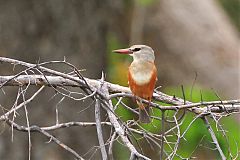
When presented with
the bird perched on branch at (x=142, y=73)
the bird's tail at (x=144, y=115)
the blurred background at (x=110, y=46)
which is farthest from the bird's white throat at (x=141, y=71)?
the blurred background at (x=110, y=46)

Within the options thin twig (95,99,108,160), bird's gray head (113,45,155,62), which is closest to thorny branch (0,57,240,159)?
thin twig (95,99,108,160)

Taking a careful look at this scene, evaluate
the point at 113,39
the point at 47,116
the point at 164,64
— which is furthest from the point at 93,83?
the point at 164,64

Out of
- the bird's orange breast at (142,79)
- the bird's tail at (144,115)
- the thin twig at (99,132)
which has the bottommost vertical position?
the thin twig at (99,132)

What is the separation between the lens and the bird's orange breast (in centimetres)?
266

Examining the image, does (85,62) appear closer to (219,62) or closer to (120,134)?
(120,134)

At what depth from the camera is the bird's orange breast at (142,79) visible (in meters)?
2.66

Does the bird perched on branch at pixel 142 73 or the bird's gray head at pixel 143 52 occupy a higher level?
the bird's gray head at pixel 143 52

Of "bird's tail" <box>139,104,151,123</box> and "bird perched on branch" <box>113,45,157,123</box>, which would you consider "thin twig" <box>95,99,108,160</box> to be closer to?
"bird perched on branch" <box>113,45,157,123</box>

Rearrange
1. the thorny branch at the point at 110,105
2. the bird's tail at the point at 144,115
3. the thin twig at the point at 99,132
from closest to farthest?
the thin twig at the point at 99,132, the thorny branch at the point at 110,105, the bird's tail at the point at 144,115

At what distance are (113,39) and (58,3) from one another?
224 centimetres

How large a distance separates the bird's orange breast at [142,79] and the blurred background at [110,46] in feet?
0.94

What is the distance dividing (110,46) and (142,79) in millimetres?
4171

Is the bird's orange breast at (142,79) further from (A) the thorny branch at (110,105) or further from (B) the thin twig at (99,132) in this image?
(B) the thin twig at (99,132)

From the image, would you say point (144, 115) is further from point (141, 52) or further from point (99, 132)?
point (99, 132)
